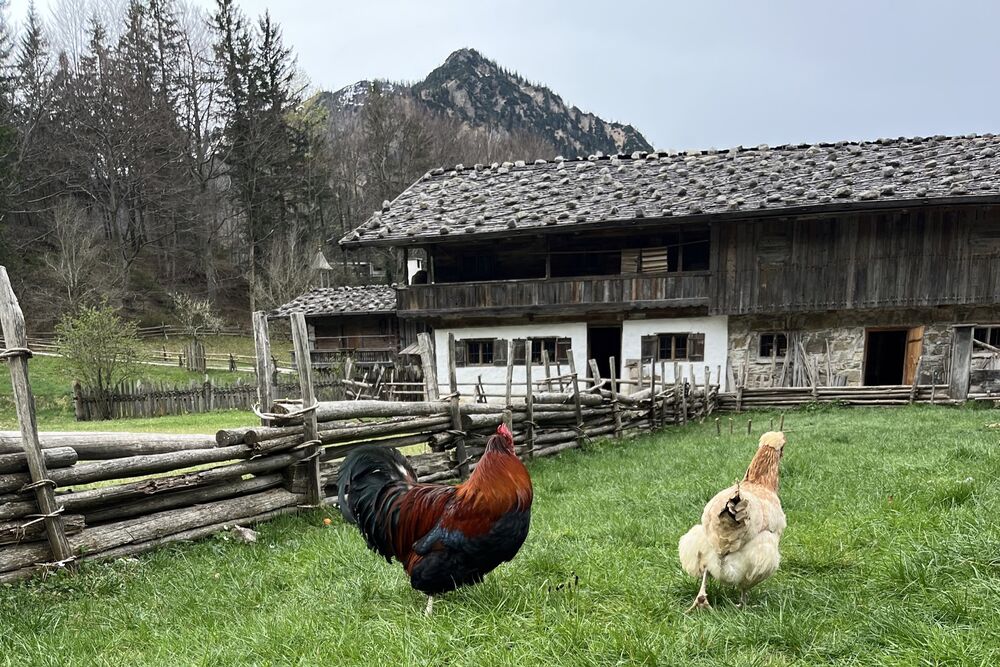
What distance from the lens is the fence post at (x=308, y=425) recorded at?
6414 millimetres

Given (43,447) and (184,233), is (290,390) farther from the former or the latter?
(184,233)

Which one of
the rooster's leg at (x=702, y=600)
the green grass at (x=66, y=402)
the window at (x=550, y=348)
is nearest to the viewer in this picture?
the rooster's leg at (x=702, y=600)

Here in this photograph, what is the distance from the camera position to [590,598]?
3.68m

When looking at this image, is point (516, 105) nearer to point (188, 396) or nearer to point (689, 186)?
point (689, 186)

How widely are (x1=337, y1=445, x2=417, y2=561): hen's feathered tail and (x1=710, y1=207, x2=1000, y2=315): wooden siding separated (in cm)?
1716

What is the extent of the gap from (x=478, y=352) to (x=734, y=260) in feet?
32.2

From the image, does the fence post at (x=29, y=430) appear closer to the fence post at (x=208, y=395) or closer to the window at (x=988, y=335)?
the fence post at (x=208, y=395)

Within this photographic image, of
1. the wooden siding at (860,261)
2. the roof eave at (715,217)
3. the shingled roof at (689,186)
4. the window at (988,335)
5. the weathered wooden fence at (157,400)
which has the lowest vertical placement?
the weathered wooden fence at (157,400)

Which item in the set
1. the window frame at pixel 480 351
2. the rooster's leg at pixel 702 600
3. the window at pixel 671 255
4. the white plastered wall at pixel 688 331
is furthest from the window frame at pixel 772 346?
the rooster's leg at pixel 702 600

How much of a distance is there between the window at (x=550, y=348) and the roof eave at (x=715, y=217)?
3.98 metres

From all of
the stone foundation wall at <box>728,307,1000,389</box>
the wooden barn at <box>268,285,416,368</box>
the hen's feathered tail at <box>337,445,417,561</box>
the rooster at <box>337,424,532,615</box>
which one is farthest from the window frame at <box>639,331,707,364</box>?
the rooster at <box>337,424,532,615</box>

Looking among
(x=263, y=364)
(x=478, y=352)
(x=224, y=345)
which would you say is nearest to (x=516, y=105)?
(x=224, y=345)

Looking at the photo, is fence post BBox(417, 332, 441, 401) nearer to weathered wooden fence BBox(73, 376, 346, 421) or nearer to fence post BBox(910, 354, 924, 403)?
weathered wooden fence BBox(73, 376, 346, 421)

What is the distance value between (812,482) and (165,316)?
42351mm
